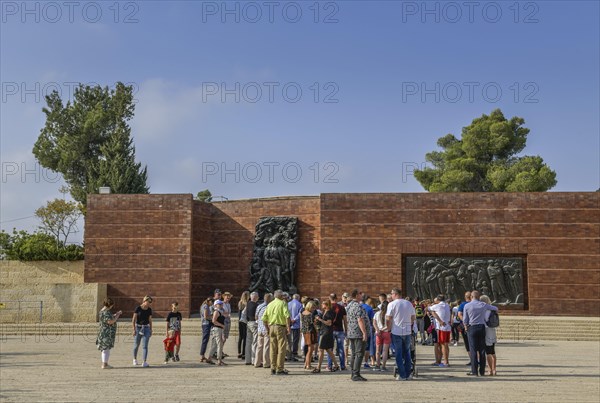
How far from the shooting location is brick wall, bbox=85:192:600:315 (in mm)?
24359

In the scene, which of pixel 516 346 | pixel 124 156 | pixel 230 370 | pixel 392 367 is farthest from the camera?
pixel 124 156

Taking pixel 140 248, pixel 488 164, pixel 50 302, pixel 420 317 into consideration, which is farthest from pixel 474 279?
pixel 488 164

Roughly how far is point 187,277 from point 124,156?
14797 mm

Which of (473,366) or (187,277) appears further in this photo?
(187,277)

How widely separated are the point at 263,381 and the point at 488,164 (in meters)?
33.0

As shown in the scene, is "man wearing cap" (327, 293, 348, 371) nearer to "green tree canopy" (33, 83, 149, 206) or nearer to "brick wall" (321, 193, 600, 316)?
"brick wall" (321, 193, 600, 316)

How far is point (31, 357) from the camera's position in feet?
48.7

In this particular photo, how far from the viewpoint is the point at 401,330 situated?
441 inches

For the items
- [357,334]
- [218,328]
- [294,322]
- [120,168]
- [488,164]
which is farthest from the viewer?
[488,164]

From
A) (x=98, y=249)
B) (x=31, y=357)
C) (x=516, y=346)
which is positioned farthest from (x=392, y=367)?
(x=98, y=249)

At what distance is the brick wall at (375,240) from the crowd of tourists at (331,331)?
10694mm

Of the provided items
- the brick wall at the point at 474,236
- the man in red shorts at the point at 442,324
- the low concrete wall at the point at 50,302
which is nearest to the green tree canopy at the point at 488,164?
the brick wall at the point at 474,236

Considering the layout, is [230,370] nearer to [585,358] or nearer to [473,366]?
[473,366]

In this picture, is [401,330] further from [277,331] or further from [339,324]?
[277,331]
